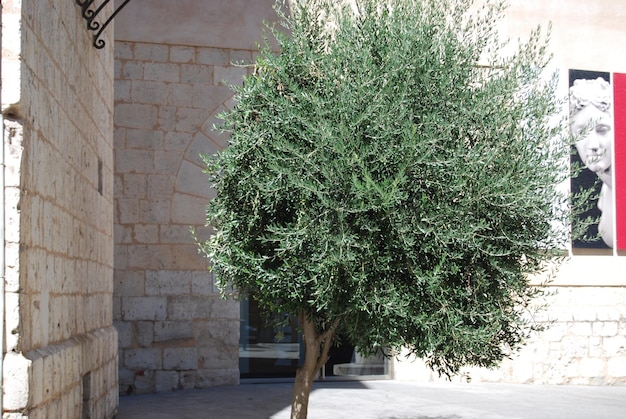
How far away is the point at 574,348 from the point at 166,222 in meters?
6.52

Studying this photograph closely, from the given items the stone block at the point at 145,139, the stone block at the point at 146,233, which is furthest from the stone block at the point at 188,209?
the stone block at the point at 145,139

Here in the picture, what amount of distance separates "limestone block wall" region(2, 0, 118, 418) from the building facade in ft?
0.09

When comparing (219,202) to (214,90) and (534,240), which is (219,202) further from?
(214,90)

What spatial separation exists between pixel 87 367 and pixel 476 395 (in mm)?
6430

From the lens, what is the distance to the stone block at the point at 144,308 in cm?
1213

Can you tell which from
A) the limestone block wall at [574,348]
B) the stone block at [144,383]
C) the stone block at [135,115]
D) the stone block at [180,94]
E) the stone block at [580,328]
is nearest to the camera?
the stone block at [144,383]

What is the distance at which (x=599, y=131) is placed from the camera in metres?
14.3

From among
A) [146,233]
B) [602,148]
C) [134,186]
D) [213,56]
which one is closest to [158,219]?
[146,233]

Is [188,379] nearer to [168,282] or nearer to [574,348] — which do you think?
[168,282]

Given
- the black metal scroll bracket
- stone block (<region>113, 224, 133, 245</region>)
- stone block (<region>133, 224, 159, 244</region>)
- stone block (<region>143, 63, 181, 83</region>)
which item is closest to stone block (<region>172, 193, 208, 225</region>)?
stone block (<region>133, 224, 159, 244</region>)

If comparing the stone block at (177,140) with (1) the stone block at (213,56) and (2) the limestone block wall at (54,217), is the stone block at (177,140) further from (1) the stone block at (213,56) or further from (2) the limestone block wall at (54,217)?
(2) the limestone block wall at (54,217)

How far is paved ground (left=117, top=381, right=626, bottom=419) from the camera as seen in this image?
999cm

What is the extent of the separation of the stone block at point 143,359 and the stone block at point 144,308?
1.43ft

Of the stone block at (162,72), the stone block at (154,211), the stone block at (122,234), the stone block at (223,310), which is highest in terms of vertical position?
the stone block at (162,72)
